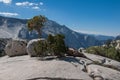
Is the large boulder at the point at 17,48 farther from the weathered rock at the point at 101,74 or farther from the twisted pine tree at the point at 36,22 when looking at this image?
the weathered rock at the point at 101,74

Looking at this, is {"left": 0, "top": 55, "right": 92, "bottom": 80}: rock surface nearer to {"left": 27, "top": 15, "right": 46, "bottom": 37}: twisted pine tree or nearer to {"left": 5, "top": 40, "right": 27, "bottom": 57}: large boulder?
{"left": 5, "top": 40, "right": 27, "bottom": 57}: large boulder

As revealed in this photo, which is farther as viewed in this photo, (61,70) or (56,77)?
(61,70)

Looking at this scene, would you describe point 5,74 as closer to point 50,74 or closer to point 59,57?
point 50,74

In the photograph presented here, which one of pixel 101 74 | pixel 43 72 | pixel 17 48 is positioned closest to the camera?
pixel 43 72

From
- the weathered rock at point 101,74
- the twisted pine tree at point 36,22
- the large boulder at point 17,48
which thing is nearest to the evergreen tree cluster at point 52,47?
the large boulder at point 17,48

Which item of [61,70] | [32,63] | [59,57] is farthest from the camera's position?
[59,57]

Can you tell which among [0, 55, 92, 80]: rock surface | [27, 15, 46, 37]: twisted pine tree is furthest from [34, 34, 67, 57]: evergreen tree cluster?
[27, 15, 46, 37]: twisted pine tree

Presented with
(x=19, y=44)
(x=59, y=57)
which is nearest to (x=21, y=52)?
(x=19, y=44)

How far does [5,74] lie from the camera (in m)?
36.5

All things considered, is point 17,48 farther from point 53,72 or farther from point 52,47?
point 53,72

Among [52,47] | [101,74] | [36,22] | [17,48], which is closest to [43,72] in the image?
[101,74]

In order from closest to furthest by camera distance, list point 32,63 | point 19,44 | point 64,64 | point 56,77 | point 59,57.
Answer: point 56,77, point 64,64, point 32,63, point 59,57, point 19,44

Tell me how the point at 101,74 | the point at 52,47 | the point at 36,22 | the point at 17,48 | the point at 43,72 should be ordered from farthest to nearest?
1. the point at 36,22
2. the point at 17,48
3. the point at 52,47
4. the point at 101,74
5. the point at 43,72

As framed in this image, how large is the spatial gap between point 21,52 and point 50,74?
2243cm
